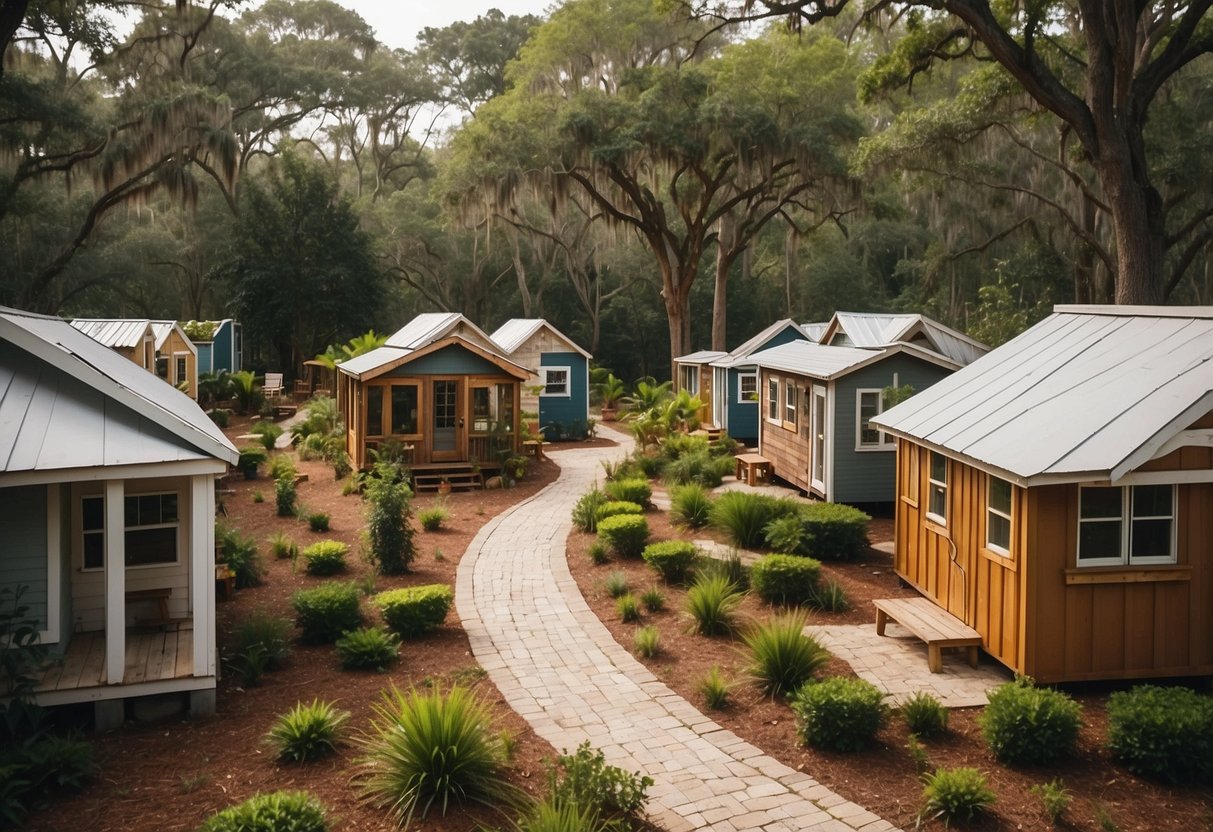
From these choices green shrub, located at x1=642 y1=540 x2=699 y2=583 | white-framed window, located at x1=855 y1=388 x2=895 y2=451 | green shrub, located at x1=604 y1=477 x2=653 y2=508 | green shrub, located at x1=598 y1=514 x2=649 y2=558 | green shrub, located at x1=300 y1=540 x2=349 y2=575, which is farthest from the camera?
white-framed window, located at x1=855 y1=388 x2=895 y2=451

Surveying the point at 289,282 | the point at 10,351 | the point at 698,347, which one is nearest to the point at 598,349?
the point at 698,347

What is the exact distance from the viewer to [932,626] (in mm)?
9688

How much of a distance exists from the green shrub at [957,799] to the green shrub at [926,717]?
3.97ft

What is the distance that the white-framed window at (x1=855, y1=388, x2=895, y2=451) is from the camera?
56.3 ft

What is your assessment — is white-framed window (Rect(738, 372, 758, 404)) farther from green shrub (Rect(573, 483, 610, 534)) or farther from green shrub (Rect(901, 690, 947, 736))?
green shrub (Rect(901, 690, 947, 736))

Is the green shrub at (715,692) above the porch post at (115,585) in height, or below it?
below

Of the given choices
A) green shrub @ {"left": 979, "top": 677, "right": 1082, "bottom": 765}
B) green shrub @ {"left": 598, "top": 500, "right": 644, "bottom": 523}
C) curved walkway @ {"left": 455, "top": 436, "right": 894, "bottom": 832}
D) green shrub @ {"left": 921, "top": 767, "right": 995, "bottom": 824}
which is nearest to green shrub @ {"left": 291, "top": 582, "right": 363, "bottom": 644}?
curved walkway @ {"left": 455, "top": 436, "right": 894, "bottom": 832}

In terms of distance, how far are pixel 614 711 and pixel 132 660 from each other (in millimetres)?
4154

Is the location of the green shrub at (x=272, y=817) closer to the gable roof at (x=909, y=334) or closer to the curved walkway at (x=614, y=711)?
the curved walkway at (x=614, y=711)

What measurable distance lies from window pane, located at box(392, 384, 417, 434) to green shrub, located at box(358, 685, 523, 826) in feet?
45.2

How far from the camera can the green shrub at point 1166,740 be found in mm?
7137

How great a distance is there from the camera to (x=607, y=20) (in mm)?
34906

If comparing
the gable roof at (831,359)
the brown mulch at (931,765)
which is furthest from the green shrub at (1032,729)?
the gable roof at (831,359)

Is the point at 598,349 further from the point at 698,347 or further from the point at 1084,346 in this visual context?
the point at 1084,346
